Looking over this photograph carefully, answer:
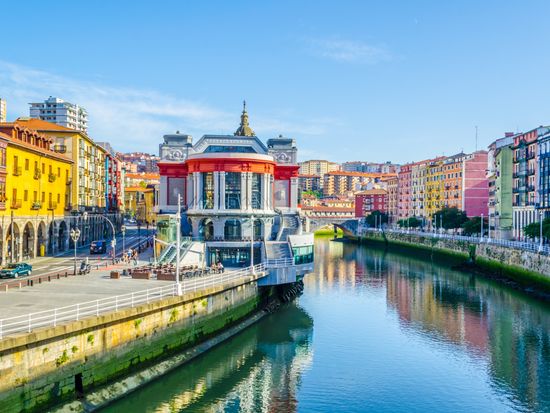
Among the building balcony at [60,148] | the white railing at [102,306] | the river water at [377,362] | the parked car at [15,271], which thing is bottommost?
the river water at [377,362]

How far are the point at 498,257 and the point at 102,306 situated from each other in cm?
6789

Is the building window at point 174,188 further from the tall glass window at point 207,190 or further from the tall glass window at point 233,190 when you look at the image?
the tall glass window at point 233,190

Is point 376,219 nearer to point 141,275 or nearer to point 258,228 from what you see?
point 258,228

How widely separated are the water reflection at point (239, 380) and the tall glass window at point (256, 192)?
25.8m

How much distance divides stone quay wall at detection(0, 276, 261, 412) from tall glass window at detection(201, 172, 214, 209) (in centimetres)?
2938

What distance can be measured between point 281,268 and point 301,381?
18.5 metres

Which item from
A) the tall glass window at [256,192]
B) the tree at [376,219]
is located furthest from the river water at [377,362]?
the tree at [376,219]

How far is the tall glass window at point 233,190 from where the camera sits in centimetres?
7031

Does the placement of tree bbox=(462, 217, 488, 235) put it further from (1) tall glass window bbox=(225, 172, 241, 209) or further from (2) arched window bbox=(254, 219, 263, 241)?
(1) tall glass window bbox=(225, 172, 241, 209)

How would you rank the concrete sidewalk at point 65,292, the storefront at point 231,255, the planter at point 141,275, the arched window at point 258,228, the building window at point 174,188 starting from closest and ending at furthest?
the concrete sidewalk at point 65,292, the planter at point 141,275, the storefront at point 231,255, the arched window at point 258,228, the building window at point 174,188

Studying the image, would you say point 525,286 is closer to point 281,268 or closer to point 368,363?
point 281,268

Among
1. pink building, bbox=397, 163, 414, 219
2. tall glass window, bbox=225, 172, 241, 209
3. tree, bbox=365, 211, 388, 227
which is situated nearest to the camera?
tall glass window, bbox=225, 172, 241, 209

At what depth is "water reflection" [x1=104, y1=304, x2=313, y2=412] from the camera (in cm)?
3084

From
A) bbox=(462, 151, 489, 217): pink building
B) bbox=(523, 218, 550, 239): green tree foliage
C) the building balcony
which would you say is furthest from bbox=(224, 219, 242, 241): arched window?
bbox=(462, 151, 489, 217): pink building
